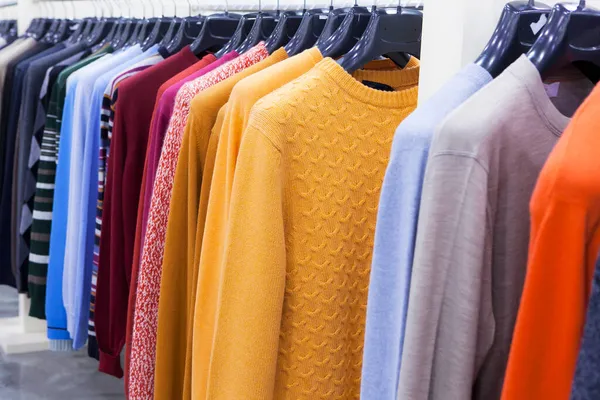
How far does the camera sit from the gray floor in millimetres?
2963

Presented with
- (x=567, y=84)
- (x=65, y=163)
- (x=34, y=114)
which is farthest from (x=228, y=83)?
(x=34, y=114)

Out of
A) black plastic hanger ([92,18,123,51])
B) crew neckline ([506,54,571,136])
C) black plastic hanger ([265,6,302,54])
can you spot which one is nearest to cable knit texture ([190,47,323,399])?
black plastic hanger ([265,6,302,54])

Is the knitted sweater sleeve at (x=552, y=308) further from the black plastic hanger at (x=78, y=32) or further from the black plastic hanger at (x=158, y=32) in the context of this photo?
the black plastic hanger at (x=78, y=32)

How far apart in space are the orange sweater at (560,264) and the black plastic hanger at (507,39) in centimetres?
23

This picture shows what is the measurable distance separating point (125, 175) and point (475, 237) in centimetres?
120

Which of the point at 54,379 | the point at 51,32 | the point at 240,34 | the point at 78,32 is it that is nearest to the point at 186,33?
the point at 240,34

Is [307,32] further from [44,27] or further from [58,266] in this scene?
[44,27]

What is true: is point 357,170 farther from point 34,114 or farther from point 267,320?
point 34,114

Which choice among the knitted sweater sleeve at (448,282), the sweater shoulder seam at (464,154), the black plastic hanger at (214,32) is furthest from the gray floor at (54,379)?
the sweater shoulder seam at (464,154)

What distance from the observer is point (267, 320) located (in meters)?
1.19

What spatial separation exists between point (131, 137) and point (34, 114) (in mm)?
767

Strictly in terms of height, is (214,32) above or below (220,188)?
above

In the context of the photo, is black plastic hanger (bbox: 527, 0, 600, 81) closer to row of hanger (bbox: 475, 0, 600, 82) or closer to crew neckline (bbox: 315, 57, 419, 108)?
row of hanger (bbox: 475, 0, 600, 82)

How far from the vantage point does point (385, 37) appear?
4.36 feet
